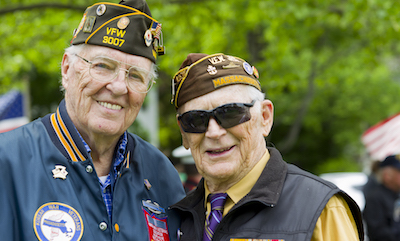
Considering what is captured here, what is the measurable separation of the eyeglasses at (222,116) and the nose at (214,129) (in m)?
0.02

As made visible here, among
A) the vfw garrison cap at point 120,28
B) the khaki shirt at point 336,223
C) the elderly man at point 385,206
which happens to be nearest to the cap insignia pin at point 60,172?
the vfw garrison cap at point 120,28

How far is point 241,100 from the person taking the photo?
258 cm

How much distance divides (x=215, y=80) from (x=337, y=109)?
14017mm

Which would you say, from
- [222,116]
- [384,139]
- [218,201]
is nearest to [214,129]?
[222,116]

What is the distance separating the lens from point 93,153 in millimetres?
2660

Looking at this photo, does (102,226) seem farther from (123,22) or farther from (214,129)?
(123,22)

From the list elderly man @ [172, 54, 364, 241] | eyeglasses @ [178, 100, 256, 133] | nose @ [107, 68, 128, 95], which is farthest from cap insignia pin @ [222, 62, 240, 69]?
nose @ [107, 68, 128, 95]

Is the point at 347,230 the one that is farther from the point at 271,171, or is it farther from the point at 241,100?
the point at 241,100

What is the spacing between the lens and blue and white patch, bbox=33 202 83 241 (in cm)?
219

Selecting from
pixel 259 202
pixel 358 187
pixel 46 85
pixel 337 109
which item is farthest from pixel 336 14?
pixel 46 85

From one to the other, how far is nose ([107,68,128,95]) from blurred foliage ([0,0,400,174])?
14.1 ft

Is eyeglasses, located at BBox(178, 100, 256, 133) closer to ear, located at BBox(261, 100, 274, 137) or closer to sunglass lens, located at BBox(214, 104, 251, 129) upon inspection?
sunglass lens, located at BBox(214, 104, 251, 129)

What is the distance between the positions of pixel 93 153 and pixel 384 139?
4.17m

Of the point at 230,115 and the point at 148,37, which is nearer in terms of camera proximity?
the point at 230,115
